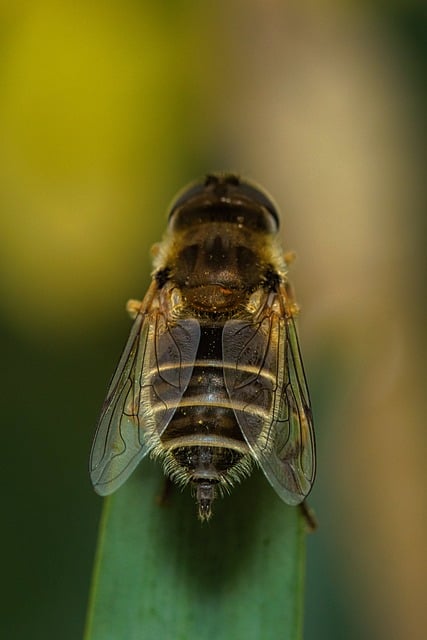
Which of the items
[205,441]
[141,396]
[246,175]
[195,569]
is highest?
[246,175]

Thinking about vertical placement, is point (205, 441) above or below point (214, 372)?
below

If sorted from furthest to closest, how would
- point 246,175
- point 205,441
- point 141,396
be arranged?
point 246,175 < point 141,396 < point 205,441

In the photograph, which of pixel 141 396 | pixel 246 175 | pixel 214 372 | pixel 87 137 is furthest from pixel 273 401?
pixel 87 137

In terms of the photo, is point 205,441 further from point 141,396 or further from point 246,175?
point 246,175

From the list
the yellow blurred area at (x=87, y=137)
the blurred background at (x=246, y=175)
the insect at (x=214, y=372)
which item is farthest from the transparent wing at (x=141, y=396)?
the yellow blurred area at (x=87, y=137)

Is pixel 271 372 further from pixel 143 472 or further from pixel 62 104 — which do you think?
pixel 62 104

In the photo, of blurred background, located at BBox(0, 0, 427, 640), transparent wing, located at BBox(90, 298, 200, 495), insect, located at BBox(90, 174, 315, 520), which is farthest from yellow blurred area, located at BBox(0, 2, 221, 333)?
transparent wing, located at BBox(90, 298, 200, 495)

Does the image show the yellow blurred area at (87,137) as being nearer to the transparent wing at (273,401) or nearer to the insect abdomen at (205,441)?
the transparent wing at (273,401)
